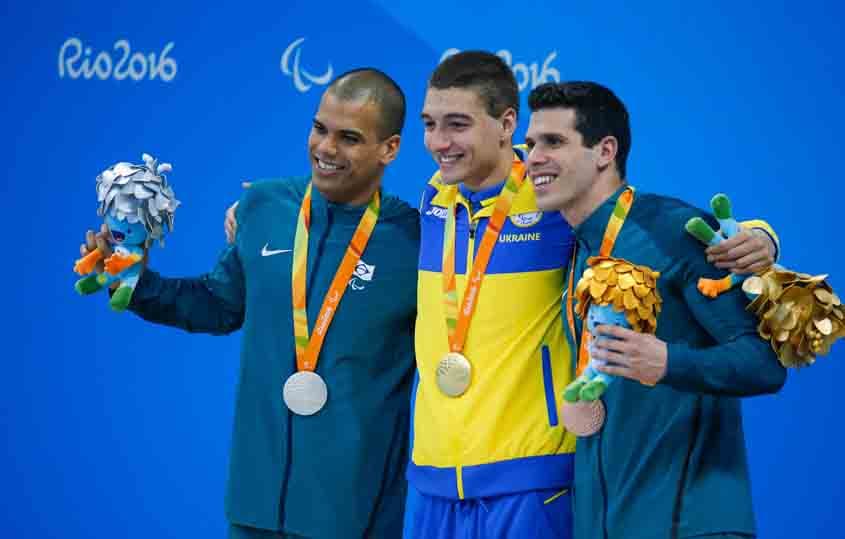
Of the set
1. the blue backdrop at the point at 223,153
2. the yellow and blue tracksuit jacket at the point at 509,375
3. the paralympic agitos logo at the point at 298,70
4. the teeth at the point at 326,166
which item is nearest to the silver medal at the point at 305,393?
the yellow and blue tracksuit jacket at the point at 509,375

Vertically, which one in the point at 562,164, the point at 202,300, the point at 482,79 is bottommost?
the point at 202,300

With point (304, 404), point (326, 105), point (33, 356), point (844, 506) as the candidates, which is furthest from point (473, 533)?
point (33, 356)

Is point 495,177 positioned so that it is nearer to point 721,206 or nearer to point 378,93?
point 378,93

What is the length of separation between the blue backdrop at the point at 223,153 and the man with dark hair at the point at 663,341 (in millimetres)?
1506

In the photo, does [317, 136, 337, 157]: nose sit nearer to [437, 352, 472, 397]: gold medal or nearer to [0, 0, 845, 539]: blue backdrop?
[437, 352, 472, 397]: gold medal

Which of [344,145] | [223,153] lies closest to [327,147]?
[344,145]

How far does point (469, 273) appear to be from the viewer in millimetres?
3756

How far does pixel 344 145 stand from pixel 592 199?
0.73 metres

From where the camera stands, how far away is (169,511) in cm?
579

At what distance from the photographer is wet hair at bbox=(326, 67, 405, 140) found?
13.2 ft

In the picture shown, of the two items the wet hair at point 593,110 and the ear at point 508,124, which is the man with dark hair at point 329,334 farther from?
the wet hair at point 593,110

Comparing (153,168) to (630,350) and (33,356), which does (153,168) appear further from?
(33,356)

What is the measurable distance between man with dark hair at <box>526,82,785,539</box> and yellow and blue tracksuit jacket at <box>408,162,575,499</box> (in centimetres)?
16

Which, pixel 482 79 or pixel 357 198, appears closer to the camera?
pixel 482 79
